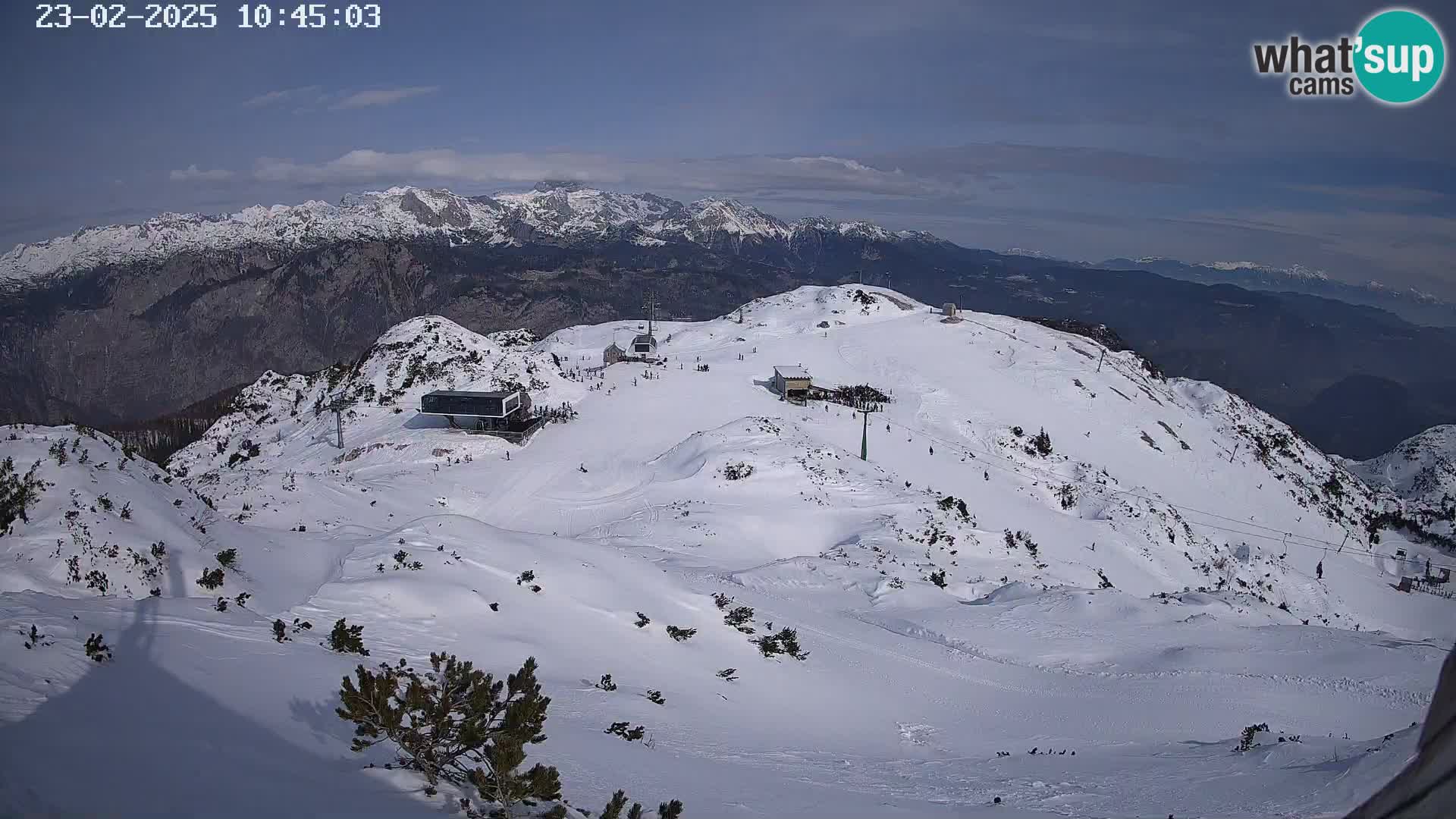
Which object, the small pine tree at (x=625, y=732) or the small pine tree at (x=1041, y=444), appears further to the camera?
the small pine tree at (x=1041, y=444)

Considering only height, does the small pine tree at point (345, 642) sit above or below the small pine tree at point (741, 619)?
above

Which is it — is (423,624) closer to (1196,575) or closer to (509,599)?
(509,599)

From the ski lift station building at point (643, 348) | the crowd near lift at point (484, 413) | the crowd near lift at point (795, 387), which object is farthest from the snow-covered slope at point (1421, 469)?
the crowd near lift at point (484, 413)

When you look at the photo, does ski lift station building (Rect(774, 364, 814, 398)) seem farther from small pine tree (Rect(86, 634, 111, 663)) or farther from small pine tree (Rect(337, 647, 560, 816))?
small pine tree (Rect(86, 634, 111, 663))

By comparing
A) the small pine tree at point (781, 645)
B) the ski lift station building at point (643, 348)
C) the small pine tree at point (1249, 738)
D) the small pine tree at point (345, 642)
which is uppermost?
the ski lift station building at point (643, 348)

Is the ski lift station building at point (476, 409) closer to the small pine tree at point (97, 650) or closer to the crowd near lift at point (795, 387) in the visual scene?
the crowd near lift at point (795, 387)

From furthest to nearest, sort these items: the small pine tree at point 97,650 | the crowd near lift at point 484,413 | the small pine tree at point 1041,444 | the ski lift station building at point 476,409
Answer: the small pine tree at point 1041,444 < the ski lift station building at point 476,409 < the crowd near lift at point 484,413 < the small pine tree at point 97,650

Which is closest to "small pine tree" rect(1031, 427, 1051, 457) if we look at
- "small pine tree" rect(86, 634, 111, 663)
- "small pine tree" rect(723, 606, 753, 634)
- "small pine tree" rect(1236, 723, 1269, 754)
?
"small pine tree" rect(723, 606, 753, 634)
